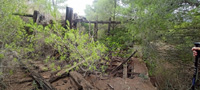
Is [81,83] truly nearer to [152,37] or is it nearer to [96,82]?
[96,82]

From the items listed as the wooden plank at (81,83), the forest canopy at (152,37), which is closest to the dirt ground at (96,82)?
the wooden plank at (81,83)

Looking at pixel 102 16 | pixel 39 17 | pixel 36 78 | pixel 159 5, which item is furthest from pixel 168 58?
pixel 39 17

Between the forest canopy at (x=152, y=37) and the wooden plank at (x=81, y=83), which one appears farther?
the wooden plank at (x=81, y=83)

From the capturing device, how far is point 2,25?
285 cm

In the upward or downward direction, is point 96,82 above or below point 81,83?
below

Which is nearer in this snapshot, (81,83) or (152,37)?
(81,83)

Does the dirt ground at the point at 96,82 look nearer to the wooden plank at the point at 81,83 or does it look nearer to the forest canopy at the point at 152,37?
the wooden plank at the point at 81,83

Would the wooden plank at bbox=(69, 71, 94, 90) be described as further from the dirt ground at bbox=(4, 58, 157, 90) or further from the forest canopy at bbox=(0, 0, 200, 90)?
the forest canopy at bbox=(0, 0, 200, 90)

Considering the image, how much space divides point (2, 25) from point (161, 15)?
5359 millimetres

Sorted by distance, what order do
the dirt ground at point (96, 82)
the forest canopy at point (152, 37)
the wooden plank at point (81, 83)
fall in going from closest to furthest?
1. the forest canopy at point (152, 37)
2. the wooden plank at point (81, 83)
3. the dirt ground at point (96, 82)

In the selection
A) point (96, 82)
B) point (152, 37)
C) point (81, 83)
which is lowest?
point (96, 82)

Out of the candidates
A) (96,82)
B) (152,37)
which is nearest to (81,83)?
(96,82)

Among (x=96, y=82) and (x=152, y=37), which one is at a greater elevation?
(x=152, y=37)

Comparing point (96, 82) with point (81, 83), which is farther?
point (96, 82)
